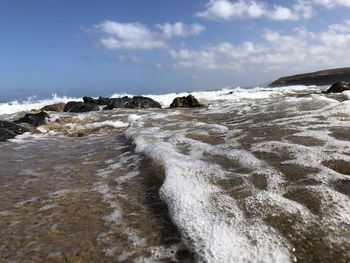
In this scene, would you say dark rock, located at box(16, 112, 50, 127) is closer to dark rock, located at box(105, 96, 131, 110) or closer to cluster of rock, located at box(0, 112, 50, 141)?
cluster of rock, located at box(0, 112, 50, 141)

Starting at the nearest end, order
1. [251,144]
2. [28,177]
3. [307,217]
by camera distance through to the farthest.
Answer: [307,217]
[28,177]
[251,144]

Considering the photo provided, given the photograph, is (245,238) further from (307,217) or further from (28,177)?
(28,177)

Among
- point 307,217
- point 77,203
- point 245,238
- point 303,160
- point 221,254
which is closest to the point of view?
point 221,254

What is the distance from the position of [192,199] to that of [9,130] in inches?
325

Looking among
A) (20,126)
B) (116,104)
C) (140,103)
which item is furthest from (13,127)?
(140,103)

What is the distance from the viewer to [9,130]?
10.9 meters

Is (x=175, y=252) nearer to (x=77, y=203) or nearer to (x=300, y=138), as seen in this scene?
(x=77, y=203)

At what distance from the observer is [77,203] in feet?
13.9

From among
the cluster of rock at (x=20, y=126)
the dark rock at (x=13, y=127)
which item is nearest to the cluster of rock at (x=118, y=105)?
the cluster of rock at (x=20, y=126)

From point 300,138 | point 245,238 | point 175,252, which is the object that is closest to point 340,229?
point 245,238

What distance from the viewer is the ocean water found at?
3.00 meters

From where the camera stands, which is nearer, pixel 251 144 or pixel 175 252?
pixel 175 252

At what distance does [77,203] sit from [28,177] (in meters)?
1.69

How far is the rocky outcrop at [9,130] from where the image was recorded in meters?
10.3
